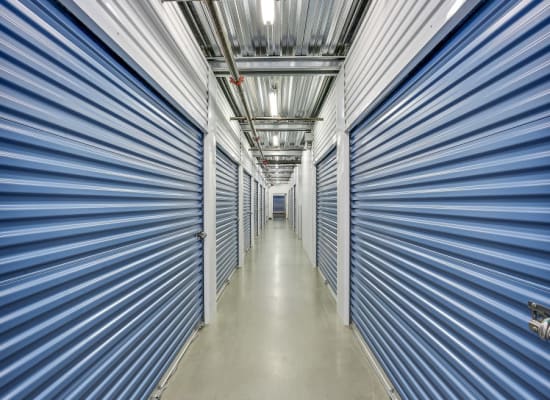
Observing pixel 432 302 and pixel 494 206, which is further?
pixel 432 302

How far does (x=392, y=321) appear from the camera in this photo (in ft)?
5.52

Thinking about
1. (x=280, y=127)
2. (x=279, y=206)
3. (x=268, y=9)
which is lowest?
(x=279, y=206)

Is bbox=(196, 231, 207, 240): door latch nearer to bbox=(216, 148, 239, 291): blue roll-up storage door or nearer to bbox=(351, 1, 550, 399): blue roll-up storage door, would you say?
bbox=(216, 148, 239, 291): blue roll-up storage door

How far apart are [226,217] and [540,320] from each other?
12.9ft

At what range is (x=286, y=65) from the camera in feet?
8.59

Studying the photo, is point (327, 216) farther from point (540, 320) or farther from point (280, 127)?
point (540, 320)

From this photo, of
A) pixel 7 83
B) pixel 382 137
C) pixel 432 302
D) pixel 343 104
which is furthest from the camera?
pixel 343 104

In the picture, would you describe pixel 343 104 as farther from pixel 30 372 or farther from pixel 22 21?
pixel 30 372

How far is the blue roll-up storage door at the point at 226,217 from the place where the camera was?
3543 mm

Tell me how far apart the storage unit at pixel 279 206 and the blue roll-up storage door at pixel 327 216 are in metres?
15.5

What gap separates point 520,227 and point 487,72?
0.75 metres

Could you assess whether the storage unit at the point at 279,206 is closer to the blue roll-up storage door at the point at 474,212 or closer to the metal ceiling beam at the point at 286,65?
the metal ceiling beam at the point at 286,65

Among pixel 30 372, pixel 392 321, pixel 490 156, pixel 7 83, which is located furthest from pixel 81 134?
pixel 392 321

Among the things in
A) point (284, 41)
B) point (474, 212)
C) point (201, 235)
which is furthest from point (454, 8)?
point (201, 235)
